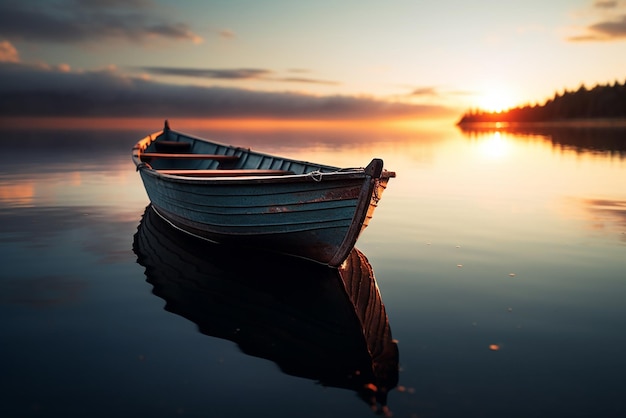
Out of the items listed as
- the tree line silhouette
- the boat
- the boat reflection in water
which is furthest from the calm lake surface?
the tree line silhouette

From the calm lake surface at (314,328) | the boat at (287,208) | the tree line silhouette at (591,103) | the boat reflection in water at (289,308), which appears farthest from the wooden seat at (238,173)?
the tree line silhouette at (591,103)

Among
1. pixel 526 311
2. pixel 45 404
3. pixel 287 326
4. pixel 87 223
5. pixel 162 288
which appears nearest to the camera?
pixel 45 404

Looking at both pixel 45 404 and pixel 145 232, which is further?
pixel 145 232

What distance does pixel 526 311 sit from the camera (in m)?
7.41

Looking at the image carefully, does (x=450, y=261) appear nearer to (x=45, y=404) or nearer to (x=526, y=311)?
(x=526, y=311)

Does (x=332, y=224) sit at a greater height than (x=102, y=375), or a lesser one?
greater

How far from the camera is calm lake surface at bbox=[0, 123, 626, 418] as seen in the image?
16.4 feet

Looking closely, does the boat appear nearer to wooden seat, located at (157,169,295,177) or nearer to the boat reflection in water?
the boat reflection in water

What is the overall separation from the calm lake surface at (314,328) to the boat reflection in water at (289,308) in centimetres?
6

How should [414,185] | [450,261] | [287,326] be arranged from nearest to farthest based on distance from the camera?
[287,326], [450,261], [414,185]

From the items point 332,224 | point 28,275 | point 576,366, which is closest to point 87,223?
point 28,275

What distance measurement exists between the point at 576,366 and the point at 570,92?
204120mm

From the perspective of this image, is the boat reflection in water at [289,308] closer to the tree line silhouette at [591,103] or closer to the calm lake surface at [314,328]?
the calm lake surface at [314,328]

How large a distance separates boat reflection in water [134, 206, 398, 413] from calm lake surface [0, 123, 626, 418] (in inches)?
2.3
